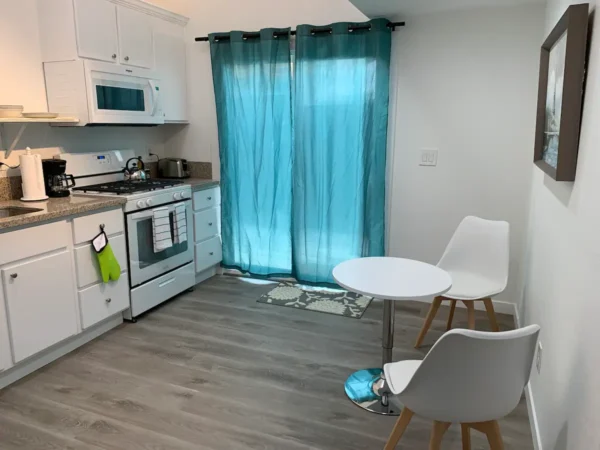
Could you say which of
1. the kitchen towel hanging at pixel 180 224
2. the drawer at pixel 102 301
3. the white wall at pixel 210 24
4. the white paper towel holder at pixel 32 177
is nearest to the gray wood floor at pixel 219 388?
the drawer at pixel 102 301

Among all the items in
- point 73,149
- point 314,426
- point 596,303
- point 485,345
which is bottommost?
point 314,426

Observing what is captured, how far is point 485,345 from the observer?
1396 millimetres

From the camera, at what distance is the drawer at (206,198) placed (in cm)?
399

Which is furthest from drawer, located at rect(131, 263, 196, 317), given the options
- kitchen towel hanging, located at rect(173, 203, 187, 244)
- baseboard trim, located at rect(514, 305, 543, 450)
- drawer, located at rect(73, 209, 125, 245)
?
baseboard trim, located at rect(514, 305, 543, 450)

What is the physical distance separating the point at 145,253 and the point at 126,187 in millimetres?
543

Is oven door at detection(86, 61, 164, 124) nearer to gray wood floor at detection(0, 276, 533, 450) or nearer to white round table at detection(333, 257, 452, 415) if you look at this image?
gray wood floor at detection(0, 276, 533, 450)

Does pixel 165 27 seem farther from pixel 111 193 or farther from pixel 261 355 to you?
pixel 261 355

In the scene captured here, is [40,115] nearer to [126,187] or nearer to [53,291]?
[126,187]

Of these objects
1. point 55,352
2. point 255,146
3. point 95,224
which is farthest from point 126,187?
point 55,352

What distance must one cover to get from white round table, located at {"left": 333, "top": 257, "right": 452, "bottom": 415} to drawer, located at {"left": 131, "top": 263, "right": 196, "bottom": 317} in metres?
1.70

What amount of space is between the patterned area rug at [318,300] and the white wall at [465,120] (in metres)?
0.69

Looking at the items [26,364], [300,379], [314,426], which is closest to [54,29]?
[26,364]

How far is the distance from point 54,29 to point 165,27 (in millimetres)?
1025

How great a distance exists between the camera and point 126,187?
3.53 m
